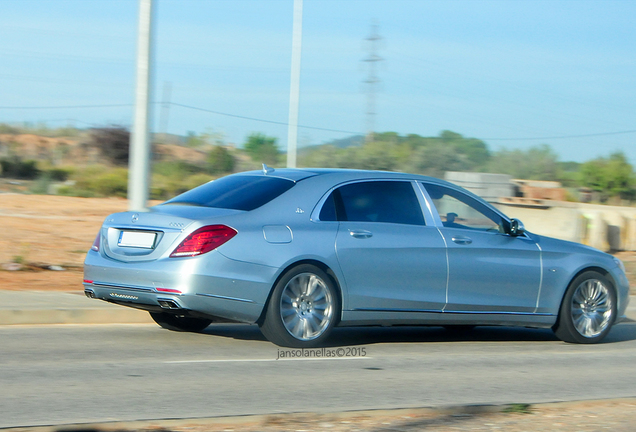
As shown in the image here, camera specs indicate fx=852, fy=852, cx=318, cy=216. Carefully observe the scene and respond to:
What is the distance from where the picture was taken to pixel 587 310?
9367 mm

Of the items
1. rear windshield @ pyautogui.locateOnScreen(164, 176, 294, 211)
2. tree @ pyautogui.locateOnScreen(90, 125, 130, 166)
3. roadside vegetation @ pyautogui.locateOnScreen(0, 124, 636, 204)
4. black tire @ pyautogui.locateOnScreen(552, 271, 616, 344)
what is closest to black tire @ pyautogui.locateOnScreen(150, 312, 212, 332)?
rear windshield @ pyautogui.locateOnScreen(164, 176, 294, 211)

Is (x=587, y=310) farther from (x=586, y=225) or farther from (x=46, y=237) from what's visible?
(x=586, y=225)

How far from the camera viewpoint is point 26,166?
50938 millimetres

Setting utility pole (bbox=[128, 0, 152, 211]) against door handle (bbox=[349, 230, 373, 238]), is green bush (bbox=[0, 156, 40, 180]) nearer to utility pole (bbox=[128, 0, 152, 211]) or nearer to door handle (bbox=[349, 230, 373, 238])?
utility pole (bbox=[128, 0, 152, 211])

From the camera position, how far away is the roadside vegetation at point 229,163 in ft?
154

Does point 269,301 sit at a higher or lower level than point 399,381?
higher

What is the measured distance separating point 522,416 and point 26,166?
162ft

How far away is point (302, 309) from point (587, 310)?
353 cm

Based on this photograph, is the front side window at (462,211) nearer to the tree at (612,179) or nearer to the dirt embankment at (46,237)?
the dirt embankment at (46,237)

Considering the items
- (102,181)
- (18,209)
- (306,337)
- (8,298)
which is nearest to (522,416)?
(306,337)

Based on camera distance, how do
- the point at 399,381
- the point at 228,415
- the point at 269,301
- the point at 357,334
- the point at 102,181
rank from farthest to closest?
1. the point at 102,181
2. the point at 357,334
3. the point at 269,301
4. the point at 399,381
5. the point at 228,415

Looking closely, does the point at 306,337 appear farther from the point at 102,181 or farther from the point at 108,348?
the point at 102,181

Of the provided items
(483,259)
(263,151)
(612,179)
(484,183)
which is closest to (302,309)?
(483,259)

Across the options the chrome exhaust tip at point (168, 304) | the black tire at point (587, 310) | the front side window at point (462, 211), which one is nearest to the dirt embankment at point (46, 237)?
the chrome exhaust tip at point (168, 304)
